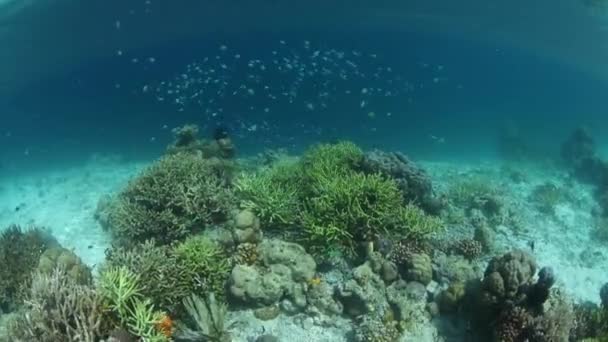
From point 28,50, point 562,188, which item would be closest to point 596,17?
point 562,188

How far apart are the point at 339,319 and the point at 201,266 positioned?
2.89m

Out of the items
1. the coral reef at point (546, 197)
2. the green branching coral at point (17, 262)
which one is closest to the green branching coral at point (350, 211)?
the green branching coral at point (17, 262)

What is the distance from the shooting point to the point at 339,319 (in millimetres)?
9539

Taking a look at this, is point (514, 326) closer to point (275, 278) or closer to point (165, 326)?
point (275, 278)

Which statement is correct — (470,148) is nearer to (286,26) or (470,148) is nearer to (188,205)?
(286,26)

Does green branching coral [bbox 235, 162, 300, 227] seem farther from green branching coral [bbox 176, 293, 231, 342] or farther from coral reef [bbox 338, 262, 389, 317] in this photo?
green branching coral [bbox 176, 293, 231, 342]

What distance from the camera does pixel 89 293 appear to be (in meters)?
7.53

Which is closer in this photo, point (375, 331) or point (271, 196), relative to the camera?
point (375, 331)

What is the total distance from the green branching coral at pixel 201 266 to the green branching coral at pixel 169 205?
1751mm

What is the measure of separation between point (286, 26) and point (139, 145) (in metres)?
27.9

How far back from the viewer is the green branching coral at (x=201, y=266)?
9.56m

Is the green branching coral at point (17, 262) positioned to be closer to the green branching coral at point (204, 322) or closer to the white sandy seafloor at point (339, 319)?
the white sandy seafloor at point (339, 319)

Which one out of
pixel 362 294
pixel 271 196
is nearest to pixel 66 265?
pixel 271 196

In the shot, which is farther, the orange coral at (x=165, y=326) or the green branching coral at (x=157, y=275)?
the green branching coral at (x=157, y=275)
